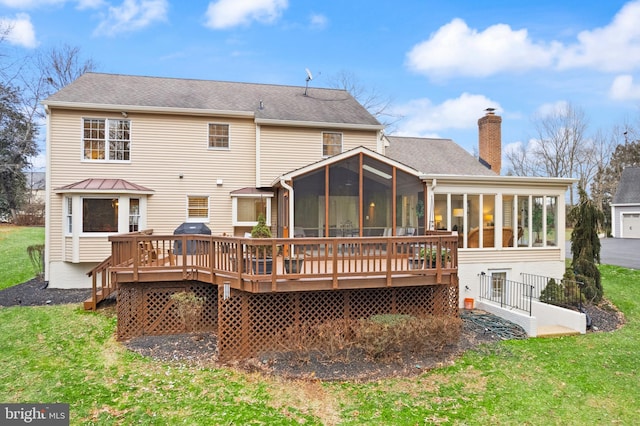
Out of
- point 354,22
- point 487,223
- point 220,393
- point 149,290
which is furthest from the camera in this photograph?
point 354,22

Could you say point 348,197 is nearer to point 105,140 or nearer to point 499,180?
point 499,180

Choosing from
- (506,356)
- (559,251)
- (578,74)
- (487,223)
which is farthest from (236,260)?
(578,74)

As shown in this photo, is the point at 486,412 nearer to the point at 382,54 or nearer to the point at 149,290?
the point at 149,290

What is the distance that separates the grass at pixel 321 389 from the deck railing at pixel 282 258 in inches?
69.7

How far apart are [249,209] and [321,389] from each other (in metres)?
7.88

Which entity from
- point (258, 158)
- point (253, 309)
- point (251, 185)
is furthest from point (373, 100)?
point (253, 309)

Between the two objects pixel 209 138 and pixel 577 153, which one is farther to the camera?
pixel 577 153

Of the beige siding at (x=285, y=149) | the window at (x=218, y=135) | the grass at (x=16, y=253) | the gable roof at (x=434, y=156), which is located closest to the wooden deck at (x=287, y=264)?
the beige siding at (x=285, y=149)

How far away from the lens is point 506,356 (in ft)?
24.0

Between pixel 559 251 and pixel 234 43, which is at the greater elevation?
pixel 234 43

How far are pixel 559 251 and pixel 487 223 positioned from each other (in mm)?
2624

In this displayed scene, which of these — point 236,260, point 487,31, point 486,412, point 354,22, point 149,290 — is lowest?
point 486,412

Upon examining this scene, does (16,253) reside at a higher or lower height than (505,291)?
higher

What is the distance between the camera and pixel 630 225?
2975 cm
